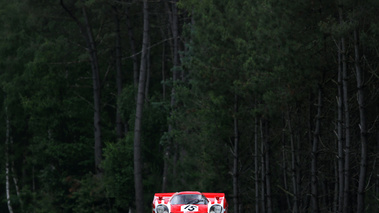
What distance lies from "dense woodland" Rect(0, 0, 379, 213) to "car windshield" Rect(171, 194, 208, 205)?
13.8 feet

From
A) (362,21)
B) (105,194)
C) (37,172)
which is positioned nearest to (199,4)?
(362,21)

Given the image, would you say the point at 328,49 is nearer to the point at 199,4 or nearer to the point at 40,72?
the point at 199,4

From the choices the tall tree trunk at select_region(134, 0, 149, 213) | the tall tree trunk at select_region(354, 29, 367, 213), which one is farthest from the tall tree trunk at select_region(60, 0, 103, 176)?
the tall tree trunk at select_region(354, 29, 367, 213)

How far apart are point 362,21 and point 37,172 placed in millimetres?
37044

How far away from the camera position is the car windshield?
2694 cm

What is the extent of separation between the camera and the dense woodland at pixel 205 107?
27078 millimetres

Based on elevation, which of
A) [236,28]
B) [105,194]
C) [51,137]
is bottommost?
[105,194]

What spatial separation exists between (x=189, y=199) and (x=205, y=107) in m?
9.92

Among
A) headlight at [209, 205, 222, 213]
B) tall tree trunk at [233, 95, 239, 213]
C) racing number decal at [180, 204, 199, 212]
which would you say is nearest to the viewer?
racing number decal at [180, 204, 199, 212]

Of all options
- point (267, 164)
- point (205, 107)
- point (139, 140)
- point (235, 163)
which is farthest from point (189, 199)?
point (139, 140)

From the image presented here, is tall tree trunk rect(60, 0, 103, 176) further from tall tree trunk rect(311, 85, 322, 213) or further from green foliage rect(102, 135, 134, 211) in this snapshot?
tall tree trunk rect(311, 85, 322, 213)

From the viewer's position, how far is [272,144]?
125ft

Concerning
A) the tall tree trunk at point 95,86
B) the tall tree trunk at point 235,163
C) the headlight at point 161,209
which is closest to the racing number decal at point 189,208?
the headlight at point 161,209

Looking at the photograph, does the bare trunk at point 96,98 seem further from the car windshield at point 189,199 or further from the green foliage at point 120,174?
the car windshield at point 189,199
